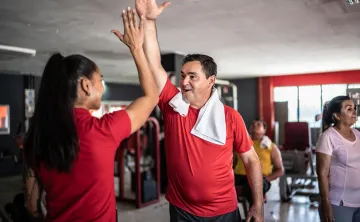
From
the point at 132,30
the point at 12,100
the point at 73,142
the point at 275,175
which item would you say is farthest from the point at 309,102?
the point at 73,142

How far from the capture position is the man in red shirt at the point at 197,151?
1.78m

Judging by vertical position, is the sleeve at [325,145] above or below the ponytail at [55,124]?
below

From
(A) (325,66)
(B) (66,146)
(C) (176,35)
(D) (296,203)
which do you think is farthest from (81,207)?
(A) (325,66)

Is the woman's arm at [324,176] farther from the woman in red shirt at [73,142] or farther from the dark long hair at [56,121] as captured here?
the dark long hair at [56,121]

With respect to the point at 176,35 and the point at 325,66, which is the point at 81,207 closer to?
the point at 176,35

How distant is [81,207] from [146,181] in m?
4.26

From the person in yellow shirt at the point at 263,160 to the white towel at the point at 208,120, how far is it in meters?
1.89

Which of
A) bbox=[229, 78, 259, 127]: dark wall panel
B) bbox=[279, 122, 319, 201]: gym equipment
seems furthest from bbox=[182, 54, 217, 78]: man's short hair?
bbox=[229, 78, 259, 127]: dark wall panel

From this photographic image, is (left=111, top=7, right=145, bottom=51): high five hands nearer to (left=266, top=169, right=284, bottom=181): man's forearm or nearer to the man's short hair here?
the man's short hair

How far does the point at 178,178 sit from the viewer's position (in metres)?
1.81

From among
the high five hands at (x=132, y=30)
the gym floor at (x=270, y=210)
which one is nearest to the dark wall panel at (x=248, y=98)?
the gym floor at (x=270, y=210)

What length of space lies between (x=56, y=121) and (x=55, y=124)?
11mm

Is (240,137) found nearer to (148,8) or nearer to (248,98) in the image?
(148,8)

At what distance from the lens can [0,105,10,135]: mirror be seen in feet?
28.4
